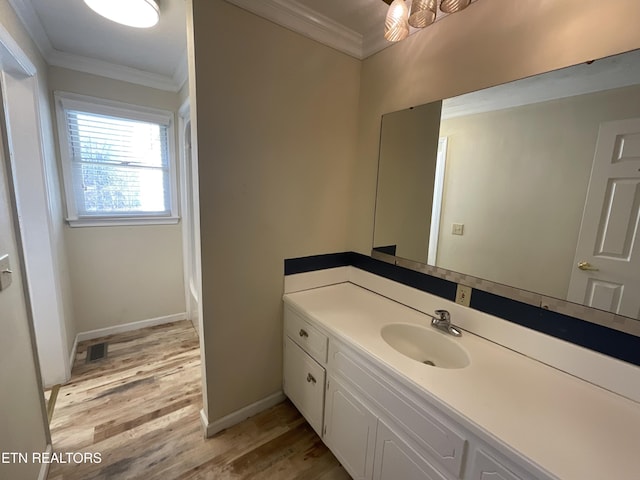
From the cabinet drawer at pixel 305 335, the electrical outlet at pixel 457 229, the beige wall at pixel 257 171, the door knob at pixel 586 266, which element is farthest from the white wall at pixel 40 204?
the door knob at pixel 586 266

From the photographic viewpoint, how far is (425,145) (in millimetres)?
1587

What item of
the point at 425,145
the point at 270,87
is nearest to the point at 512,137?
the point at 425,145

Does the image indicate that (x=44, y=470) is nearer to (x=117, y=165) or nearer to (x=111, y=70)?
(x=117, y=165)

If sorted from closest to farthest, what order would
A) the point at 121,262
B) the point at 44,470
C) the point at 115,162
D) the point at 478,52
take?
the point at 478,52 < the point at 44,470 < the point at 115,162 < the point at 121,262

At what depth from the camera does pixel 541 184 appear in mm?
1107

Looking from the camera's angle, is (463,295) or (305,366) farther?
(305,366)

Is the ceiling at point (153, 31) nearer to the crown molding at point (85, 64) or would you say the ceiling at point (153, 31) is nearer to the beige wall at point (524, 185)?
the crown molding at point (85, 64)

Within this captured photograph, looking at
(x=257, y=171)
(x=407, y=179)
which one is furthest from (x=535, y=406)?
(x=257, y=171)

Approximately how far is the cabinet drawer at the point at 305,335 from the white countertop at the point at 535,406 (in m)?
0.18

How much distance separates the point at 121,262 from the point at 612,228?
344 cm

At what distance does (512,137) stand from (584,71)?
11.5 inches

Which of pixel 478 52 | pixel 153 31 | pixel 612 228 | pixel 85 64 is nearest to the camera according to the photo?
pixel 612 228

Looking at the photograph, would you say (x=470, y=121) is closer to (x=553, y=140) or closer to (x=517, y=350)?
(x=553, y=140)

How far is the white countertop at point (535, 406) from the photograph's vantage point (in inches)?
27.6
